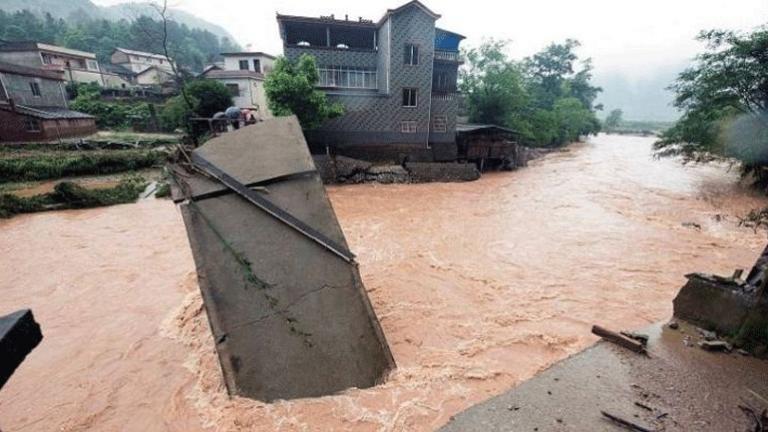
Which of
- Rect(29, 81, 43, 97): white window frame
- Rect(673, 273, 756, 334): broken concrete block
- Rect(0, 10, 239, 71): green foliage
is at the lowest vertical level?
Rect(673, 273, 756, 334): broken concrete block

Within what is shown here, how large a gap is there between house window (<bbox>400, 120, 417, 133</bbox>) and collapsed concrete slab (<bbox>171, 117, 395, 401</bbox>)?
1641 cm

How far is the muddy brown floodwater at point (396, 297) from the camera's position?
451cm

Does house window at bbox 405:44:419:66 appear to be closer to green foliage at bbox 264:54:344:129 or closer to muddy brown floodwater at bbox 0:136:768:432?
green foliage at bbox 264:54:344:129

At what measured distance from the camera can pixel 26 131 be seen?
2195cm

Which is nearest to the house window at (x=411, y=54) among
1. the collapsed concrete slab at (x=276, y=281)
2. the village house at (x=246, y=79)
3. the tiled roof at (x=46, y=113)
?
the village house at (x=246, y=79)

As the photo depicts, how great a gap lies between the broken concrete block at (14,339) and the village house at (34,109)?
30559mm

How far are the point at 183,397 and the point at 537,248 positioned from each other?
31.4ft

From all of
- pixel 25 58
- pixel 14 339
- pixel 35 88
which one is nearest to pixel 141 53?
pixel 25 58

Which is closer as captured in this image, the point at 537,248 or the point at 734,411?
the point at 734,411

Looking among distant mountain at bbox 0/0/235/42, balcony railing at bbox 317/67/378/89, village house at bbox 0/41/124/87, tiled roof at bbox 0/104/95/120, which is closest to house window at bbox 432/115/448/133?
balcony railing at bbox 317/67/378/89

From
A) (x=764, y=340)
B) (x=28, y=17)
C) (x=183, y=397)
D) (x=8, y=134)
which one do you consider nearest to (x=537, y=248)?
(x=764, y=340)

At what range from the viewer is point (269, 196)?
4.97 m

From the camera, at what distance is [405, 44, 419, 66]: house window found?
1978 centimetres

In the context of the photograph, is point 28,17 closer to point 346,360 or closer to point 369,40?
point 369,40
